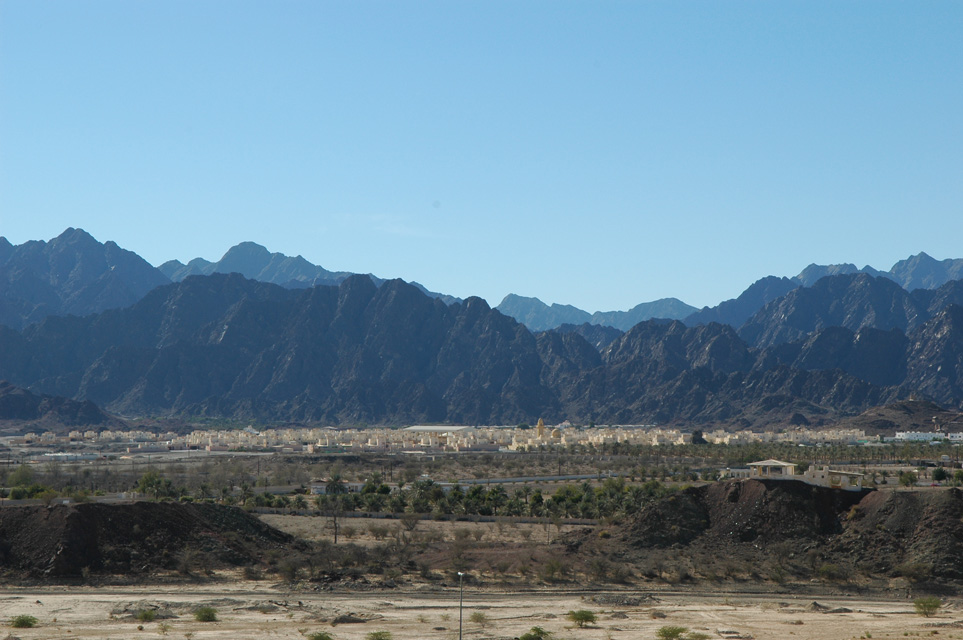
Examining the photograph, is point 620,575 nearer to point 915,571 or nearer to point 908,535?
point 915,571

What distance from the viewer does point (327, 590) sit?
54594 mm

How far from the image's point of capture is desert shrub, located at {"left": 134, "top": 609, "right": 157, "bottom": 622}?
152 feet

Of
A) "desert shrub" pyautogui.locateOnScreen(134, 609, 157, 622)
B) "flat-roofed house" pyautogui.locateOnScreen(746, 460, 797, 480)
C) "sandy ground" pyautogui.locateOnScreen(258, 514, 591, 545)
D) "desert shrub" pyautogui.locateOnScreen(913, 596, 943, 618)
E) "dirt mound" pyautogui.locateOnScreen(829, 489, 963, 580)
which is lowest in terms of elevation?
"desert shrub" pyautogui.locateOnScreen(913, 596, 943, 618)

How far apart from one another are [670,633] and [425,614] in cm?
1102

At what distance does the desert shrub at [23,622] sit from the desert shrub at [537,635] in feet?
64.7

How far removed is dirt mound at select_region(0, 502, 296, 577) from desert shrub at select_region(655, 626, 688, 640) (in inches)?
999

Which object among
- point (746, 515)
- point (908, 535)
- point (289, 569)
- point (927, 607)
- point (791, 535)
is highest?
point (746, 515)

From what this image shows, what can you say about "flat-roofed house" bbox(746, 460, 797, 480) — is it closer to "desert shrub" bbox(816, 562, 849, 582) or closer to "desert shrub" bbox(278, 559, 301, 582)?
"desert shrub" bbox(816, 562, 849, 582)

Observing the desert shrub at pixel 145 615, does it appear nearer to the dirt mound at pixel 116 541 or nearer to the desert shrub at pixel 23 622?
the desert shrub at pixel 23 622

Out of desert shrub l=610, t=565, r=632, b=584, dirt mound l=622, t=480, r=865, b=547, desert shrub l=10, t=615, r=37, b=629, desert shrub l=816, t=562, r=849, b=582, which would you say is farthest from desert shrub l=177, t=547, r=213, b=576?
desert shrub l=816, t=562, r=849, b=582

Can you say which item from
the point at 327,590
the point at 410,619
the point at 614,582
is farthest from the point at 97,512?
the point at 614,582

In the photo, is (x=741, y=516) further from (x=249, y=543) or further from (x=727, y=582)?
(x=249, y=543)

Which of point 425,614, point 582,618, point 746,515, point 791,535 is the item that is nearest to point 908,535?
point 791,535

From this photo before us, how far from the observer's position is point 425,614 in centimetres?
4844
